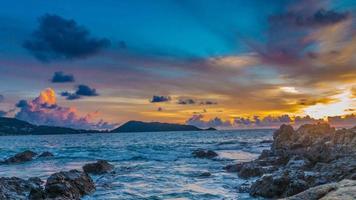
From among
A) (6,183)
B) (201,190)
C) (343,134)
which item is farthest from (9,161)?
(343,134)

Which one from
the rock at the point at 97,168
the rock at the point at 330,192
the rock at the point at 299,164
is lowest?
the rock at the point at 97,168

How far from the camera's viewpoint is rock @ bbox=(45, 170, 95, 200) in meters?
21.1

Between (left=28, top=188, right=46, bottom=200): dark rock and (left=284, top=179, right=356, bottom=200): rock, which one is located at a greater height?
(left=284, top=179, right=356, bottom=200): rock

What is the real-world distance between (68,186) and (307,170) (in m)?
14.9

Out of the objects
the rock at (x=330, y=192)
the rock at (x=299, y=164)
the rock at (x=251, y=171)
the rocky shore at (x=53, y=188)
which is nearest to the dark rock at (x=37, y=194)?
the rocky shore at (x=53, y=188)

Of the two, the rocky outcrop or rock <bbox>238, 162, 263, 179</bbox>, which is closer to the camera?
the rocky outcrop

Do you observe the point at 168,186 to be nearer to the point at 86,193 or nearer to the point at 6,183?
the point at 86,193

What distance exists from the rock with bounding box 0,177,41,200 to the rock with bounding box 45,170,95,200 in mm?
964

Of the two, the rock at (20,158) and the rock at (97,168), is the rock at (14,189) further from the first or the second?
the rock at (20,158)

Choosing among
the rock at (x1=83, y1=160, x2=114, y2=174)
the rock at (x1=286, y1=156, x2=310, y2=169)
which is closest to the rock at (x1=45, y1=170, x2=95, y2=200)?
the rock at (x1=83, y1=160, x2=114, y2=174)

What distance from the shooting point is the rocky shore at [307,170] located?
10544mm

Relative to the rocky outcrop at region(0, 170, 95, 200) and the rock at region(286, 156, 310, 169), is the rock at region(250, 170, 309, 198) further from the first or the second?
the rocky outcrop at region(0, 170, 95, 200)

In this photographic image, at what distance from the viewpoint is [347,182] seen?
359 inches

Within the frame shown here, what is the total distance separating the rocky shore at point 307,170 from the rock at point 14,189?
12.5m
